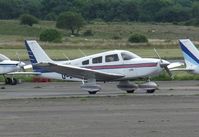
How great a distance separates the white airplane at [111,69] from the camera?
2966 centimetres

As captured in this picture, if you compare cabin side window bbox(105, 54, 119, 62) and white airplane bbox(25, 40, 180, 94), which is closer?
white airplane bbox(25, 40, 180, 94)

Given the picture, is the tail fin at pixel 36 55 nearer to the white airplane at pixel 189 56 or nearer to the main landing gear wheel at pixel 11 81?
the main landing gear wheel at pixel 11 81

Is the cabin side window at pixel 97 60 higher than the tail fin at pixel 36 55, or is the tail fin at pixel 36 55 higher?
the tail fin at pixel 36 55

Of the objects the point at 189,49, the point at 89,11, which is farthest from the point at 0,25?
the point at 189,49

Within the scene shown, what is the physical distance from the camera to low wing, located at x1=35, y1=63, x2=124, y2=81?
29.7m

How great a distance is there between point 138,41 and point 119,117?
7167 centimetres

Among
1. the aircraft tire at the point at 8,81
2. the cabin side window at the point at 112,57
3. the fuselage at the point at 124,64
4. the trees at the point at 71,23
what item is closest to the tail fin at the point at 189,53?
the fuselage at the point at 124,64

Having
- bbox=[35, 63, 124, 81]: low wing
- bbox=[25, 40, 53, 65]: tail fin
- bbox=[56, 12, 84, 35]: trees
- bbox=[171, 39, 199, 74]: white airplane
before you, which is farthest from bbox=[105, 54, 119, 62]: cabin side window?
bbox=[56, 12, 84, 35]: trees

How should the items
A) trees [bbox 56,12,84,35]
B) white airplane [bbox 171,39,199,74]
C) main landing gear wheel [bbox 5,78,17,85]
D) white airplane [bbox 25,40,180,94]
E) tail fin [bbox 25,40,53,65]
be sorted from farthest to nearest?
trees [bbox 56,12,84,35], main landing gear wheel [bbox 5,78,17,85], white airplane [bbox 171,39,199,74], tail fin [bbox 25,40,53,65], white airplane [bbox 25,40,180,94]

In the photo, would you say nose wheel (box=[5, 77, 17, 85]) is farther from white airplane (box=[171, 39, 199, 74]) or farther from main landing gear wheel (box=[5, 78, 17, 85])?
white airplane (box=[171, 39, 199, 74])

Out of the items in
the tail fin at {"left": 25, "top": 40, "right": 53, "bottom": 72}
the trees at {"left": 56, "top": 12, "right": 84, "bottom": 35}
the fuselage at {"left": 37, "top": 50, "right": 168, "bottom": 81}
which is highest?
the trees at {"left": 56, "top": 12, "right": 84, "bottom": 35}

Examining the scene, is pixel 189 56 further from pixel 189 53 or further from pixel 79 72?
pixel 79 72

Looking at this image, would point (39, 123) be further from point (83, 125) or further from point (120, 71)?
point (120, 71)

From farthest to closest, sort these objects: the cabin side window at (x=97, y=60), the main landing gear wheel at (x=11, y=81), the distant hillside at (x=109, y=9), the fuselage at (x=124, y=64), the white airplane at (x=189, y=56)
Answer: the distant hillside at (x=109, y=9)
the main landing gear wheel at (x=11, y=81)
the white airplane at (x=189, y=56)
the cabin side window at (x=97, y=60)
the fuselage at (x=124, y=64)
